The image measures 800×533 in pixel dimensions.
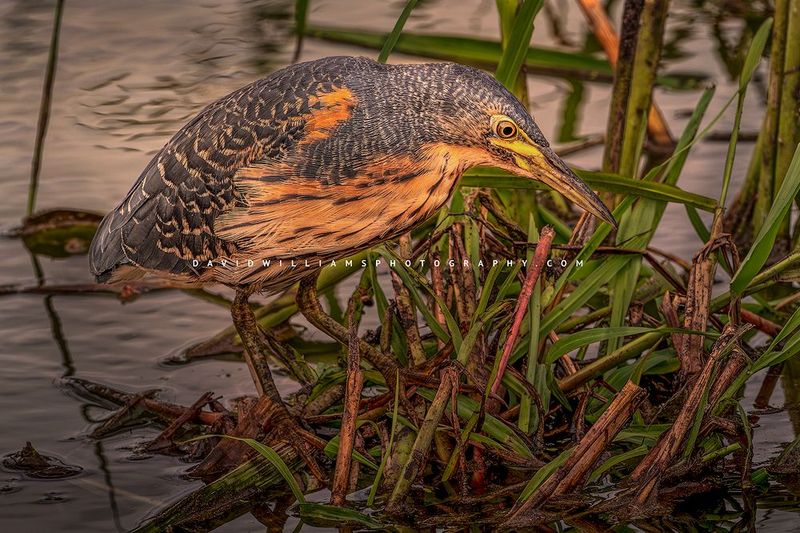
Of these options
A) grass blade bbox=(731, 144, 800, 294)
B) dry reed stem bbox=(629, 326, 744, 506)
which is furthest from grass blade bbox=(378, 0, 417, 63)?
dry reed stem bbox=(629, 326, 744, 506)

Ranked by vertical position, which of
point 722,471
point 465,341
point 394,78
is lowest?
point 722,471

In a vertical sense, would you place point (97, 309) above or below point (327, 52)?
below

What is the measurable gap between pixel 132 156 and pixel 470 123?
152 inches

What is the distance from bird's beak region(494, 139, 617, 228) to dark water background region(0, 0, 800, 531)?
118cm

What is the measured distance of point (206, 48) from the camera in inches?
367

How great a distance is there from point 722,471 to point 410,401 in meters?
1.15

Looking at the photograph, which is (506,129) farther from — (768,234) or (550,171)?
(768,234)

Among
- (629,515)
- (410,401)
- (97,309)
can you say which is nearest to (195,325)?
(97,309)

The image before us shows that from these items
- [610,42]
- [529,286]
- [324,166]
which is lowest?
[529,286]

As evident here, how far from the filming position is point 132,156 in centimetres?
775

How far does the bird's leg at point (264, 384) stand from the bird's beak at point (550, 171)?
124 cm

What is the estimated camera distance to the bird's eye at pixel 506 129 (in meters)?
4.34

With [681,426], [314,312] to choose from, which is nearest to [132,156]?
[314,312]

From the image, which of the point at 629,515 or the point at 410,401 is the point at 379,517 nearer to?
the point at 410,401
